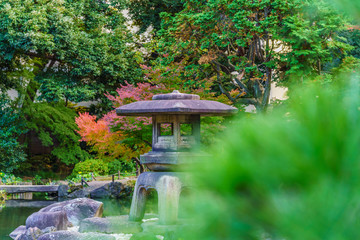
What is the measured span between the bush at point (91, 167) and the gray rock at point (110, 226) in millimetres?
8601

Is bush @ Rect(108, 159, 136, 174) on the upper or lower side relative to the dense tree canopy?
lower

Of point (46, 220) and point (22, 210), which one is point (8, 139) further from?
point (46, 220)

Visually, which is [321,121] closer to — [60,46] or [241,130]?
[241,130]

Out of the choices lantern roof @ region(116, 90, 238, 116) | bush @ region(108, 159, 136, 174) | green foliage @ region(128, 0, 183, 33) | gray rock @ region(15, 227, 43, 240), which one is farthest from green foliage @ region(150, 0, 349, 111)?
bush @ region(108, 159, 136, 174)

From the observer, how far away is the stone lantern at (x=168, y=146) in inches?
247

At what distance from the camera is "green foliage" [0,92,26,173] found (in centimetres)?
1388

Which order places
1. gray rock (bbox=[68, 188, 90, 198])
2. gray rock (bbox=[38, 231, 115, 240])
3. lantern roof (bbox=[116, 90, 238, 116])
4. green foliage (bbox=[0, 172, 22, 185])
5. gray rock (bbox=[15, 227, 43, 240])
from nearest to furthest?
gray rock (bbox=[38, 231, 115, 240]), lantern roof (bbox=[116, 90, 238, 116]), gray rock (bbox=[15, 227, 43, 240]), gray rock (bbox=[68, 188, 90, 198]), green foliage (bbox=[0, 172, 22, 185])

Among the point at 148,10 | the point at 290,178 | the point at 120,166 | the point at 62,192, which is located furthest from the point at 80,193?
the point at 290,178

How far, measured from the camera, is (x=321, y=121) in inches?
15.1

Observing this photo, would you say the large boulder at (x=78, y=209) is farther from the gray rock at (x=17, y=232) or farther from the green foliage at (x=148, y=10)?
the green foliage at (x=148, y=10)

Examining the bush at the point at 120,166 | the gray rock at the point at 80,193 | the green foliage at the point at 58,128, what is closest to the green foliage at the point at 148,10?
the green foliage at the point at 58,128

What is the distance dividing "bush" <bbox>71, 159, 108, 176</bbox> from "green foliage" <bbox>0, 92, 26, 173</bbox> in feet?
6.89

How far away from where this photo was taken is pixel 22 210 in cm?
1035

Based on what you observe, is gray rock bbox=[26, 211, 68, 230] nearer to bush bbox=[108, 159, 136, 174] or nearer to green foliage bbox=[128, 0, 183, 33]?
bush bbox=[108, 159, 136, 174]
